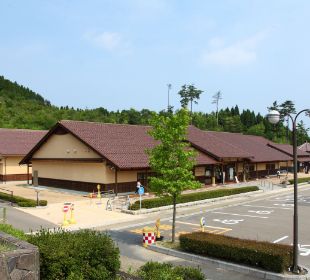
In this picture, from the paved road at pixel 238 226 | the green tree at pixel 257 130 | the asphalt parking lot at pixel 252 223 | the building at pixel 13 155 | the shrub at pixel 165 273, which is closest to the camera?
the shrub at pixel 165 273

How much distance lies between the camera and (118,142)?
3388 centimetres

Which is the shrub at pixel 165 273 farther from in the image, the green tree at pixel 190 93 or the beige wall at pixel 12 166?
the green tree at pixel 190 93

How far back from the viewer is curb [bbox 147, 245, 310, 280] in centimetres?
1207

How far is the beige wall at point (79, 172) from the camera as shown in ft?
101

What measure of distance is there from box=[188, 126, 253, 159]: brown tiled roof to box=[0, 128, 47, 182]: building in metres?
18.0

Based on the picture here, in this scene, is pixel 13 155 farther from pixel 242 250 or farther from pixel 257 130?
pixel 257 130

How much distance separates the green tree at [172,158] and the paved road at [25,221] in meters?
6.61

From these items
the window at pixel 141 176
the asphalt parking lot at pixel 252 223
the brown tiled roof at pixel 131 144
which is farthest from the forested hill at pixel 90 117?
the asphalt parking lot at pixel 252 223

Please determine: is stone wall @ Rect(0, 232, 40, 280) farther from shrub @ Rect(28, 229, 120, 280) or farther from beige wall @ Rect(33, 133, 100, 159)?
beige wall @ Rect(33, 133, 100, 159)

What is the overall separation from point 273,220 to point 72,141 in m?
18.9

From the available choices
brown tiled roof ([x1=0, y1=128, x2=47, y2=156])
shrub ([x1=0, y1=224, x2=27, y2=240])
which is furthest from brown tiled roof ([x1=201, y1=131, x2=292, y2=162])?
shrub ([x1=0, y1=224, x2=27, y2=240])

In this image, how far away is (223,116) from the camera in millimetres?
105000

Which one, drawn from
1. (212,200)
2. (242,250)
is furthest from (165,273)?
(212,200)

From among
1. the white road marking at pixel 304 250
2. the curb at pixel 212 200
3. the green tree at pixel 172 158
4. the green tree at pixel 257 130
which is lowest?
the white road marking at pixel 304 250
